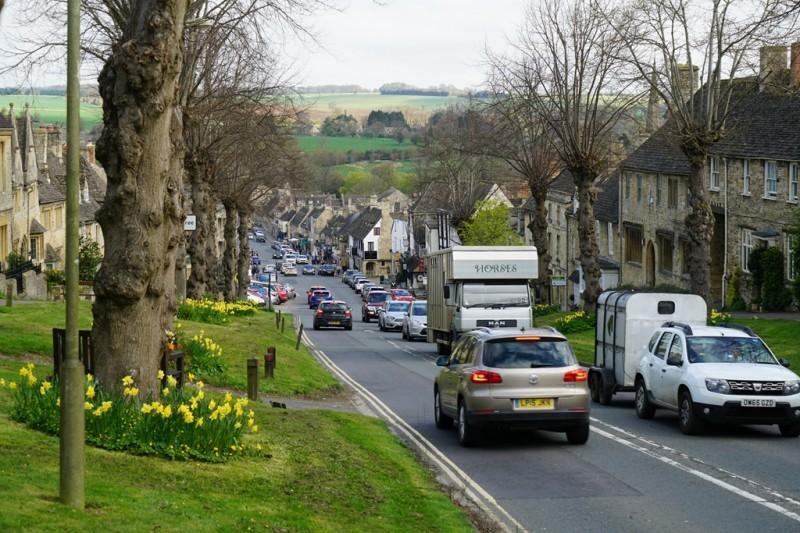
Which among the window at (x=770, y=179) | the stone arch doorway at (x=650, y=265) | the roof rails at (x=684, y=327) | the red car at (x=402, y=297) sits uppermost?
the window at (x=770, y=179)

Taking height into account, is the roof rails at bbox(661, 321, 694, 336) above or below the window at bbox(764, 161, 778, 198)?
below

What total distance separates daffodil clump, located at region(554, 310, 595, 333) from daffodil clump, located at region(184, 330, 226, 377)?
23095 millimetres

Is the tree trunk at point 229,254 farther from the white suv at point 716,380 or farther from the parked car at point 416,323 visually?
the white suv at point 716,380

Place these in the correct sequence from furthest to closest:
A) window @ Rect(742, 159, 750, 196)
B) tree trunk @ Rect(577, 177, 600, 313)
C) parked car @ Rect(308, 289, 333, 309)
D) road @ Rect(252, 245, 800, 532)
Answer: parked car @ Rect(308, 289, 333, 309) < window @ Rect(742, 159, 750, 196) < tree trunk @ Rect(577, 177, 600, 313) < road @ Rect(252, 245, 800, 532)

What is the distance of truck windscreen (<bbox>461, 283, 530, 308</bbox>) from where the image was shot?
122 feet

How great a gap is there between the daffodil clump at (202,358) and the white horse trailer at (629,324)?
8.12m

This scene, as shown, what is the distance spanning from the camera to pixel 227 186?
5734 cm

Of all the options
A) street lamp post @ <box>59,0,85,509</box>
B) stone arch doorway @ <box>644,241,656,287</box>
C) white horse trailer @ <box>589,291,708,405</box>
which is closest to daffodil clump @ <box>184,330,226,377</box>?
white horse trailer @ <box>589,291,708,405</box>

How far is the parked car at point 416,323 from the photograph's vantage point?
51406 millimetres

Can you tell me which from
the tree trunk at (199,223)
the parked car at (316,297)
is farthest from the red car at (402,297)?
the tree trunk at (199,223)

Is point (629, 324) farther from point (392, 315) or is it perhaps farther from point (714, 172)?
point (392, 315)

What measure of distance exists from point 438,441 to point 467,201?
72410 millimetres

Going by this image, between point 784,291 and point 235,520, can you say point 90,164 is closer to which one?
point 784,291

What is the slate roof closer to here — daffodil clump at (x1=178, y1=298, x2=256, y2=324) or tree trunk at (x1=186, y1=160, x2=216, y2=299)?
tree trunk at (x1=186, y1=160, x2=216, y2=299)
